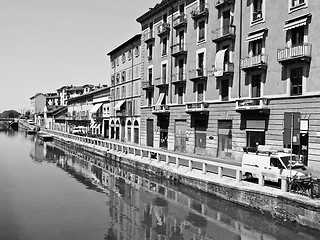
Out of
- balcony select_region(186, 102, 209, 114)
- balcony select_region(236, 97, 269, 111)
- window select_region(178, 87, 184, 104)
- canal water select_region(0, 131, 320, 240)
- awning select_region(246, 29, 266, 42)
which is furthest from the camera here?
window select_region(178, 87, 184, 104)

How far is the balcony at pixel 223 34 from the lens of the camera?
25.1 metres

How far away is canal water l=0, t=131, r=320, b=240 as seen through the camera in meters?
12.1

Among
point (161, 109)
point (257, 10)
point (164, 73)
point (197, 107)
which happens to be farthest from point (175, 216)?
point (164, 73)

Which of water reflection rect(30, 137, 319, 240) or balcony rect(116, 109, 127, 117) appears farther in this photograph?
balcony rect(116, 109, 127, 117)

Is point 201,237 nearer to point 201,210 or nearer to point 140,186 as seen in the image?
point 201,210

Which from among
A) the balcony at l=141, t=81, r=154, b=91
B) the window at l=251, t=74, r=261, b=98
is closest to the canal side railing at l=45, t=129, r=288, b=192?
the window at l=251, t=74, r=261, b=98

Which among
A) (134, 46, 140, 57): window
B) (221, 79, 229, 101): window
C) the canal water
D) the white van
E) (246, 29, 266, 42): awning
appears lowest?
the canal water

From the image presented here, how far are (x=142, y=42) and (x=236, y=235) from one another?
32.4 meters

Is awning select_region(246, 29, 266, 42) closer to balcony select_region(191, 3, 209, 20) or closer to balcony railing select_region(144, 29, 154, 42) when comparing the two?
balcony select_region(191, 3, 209, 20)

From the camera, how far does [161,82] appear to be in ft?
117

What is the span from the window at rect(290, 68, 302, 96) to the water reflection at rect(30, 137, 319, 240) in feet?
30.1

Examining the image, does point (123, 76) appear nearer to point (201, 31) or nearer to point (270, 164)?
point (201, 31)

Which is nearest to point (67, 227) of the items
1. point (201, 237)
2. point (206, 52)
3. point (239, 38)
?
point (201, 237)

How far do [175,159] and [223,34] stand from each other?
432 inches
